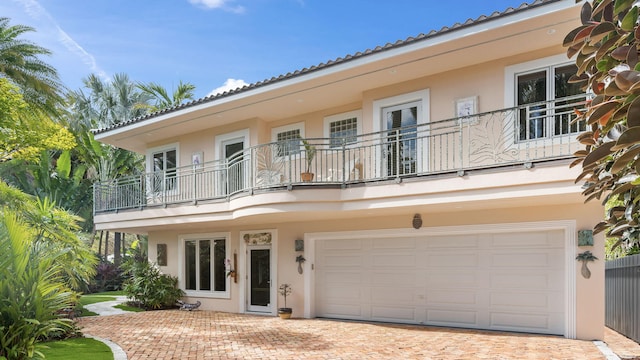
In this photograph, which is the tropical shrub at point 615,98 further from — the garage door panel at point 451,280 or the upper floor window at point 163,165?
the upper floor window at point 163,165

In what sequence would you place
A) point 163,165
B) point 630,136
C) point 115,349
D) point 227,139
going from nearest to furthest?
point 630,136 < point 115,349 < point 227,139 < point 163,165

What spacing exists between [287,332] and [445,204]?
16.7ft

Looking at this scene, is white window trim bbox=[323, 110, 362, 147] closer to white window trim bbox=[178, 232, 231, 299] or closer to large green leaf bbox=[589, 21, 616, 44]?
white window trim bbox=[178, 232, 231, 299]

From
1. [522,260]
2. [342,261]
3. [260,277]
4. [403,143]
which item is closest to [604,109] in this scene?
[403,143]

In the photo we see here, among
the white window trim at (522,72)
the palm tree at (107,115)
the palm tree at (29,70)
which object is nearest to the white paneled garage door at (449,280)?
the white window trim at (522,72)

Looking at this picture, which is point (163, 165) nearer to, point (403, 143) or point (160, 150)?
point (160, 150)

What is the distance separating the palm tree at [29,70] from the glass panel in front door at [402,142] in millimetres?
10840

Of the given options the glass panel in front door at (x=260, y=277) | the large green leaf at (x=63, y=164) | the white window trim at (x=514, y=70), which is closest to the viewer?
the white window trim at (x=514, y=70)

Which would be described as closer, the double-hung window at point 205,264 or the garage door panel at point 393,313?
the garage door panel at point 393,313

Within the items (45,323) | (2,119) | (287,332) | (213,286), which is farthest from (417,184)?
(2,119)

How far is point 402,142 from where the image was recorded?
12.7 m

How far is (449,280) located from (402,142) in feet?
12.8

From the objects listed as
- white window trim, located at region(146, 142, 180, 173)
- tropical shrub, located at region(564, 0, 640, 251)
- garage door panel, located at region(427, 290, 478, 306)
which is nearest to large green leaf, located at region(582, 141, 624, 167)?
tropical shrub, located at region(564, 0, 640, 251)

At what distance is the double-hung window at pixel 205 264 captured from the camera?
17.4m
